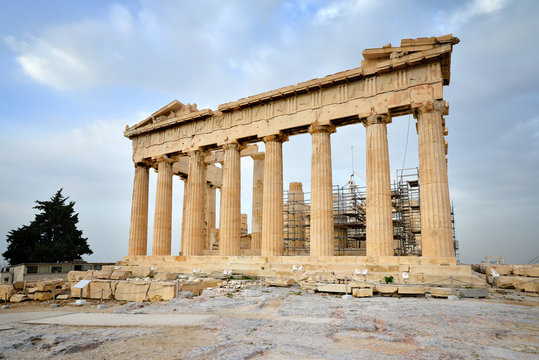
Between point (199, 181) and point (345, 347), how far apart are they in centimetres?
2060

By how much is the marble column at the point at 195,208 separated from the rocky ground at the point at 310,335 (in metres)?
14.2

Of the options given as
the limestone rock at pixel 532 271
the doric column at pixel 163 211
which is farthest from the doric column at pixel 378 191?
the doric column at pixel 163 211

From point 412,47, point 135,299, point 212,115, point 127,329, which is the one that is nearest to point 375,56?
point 412,47

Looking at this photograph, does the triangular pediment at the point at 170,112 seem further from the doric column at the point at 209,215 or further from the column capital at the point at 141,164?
the doric column at the point at 209,215

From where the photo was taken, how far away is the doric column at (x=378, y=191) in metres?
17.2

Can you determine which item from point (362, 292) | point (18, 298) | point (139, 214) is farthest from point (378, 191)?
point (139, 214)

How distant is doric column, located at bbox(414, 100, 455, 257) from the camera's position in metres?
16.1

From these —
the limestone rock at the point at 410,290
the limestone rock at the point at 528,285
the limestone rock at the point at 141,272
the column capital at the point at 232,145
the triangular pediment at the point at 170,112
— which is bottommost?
the limestone rock at the point at 141,272

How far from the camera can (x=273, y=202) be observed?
69.1ft

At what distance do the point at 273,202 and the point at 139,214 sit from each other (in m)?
12.2

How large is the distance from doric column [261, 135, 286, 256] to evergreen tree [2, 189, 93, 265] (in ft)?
87.4

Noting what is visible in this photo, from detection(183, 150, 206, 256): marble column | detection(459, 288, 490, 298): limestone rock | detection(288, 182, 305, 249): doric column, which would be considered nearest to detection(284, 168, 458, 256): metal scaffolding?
detection(288, 182, 305, 249): doric column

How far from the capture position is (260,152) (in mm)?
29891

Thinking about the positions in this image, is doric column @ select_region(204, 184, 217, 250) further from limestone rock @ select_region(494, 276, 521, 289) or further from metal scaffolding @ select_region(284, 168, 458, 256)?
limestone rock @ select_region(494, 276, 521, 289)
